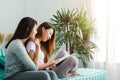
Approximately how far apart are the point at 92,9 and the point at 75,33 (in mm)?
613

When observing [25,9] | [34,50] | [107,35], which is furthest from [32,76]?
[25,9]

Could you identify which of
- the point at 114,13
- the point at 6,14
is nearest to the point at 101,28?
the point at 114,13

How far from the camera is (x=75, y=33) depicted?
14.1ft

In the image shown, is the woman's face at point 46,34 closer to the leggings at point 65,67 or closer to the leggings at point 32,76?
the leggings at point 65,67

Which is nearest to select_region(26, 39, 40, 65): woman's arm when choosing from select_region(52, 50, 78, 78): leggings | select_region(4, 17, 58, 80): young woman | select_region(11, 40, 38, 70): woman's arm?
select_region(4, 17, 58, 80): young woman

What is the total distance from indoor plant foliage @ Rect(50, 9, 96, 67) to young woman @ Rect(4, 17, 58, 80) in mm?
1640

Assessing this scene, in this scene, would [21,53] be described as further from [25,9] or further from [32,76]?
[25,9]

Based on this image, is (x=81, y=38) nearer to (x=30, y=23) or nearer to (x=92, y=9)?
(x=92, y=9)

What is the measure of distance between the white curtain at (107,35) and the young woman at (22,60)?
79.1 inches

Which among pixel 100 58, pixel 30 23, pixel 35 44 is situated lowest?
pixel 100 58

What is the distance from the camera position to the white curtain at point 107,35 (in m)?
4.44

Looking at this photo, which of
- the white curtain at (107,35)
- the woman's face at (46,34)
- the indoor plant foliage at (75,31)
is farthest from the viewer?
the white curtain at (107,35)

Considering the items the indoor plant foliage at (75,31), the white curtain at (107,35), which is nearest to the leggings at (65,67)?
the indoor plant foliage at (75,31)

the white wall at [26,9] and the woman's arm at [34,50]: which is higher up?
the white wall at [26,9]
